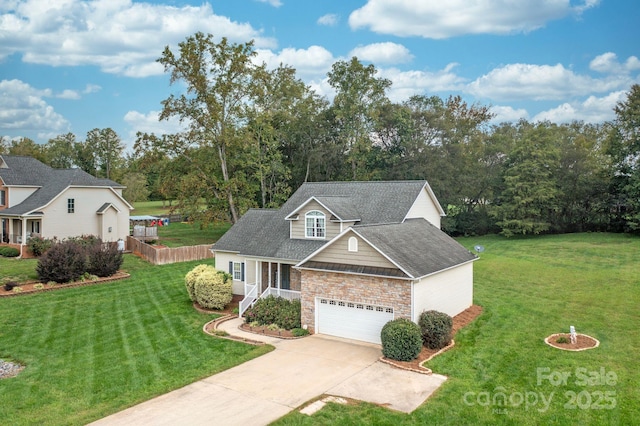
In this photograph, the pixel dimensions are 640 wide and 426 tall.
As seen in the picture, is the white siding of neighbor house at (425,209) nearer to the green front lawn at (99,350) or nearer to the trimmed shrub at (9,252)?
the green front lawn at (99,350)

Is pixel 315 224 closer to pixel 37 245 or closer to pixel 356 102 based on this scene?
pixel 37 245

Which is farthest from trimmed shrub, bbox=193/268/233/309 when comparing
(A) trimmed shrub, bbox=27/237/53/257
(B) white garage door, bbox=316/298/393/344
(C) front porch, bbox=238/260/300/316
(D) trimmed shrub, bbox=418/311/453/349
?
(A) trimmed shrub, bbox=27/237/53/257

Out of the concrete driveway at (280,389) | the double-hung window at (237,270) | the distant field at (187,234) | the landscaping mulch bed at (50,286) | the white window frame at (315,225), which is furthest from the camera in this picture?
the distant field at (187,234)

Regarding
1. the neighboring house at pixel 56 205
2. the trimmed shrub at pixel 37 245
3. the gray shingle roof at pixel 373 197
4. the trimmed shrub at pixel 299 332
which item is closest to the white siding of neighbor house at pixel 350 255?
the trimmed shrub at pixel 299 332

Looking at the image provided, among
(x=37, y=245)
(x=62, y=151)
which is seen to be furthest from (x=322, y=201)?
(x=62, y=151)

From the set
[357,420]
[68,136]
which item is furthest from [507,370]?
[68,136]

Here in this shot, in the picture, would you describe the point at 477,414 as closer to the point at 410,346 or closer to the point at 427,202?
the point at 410,346
